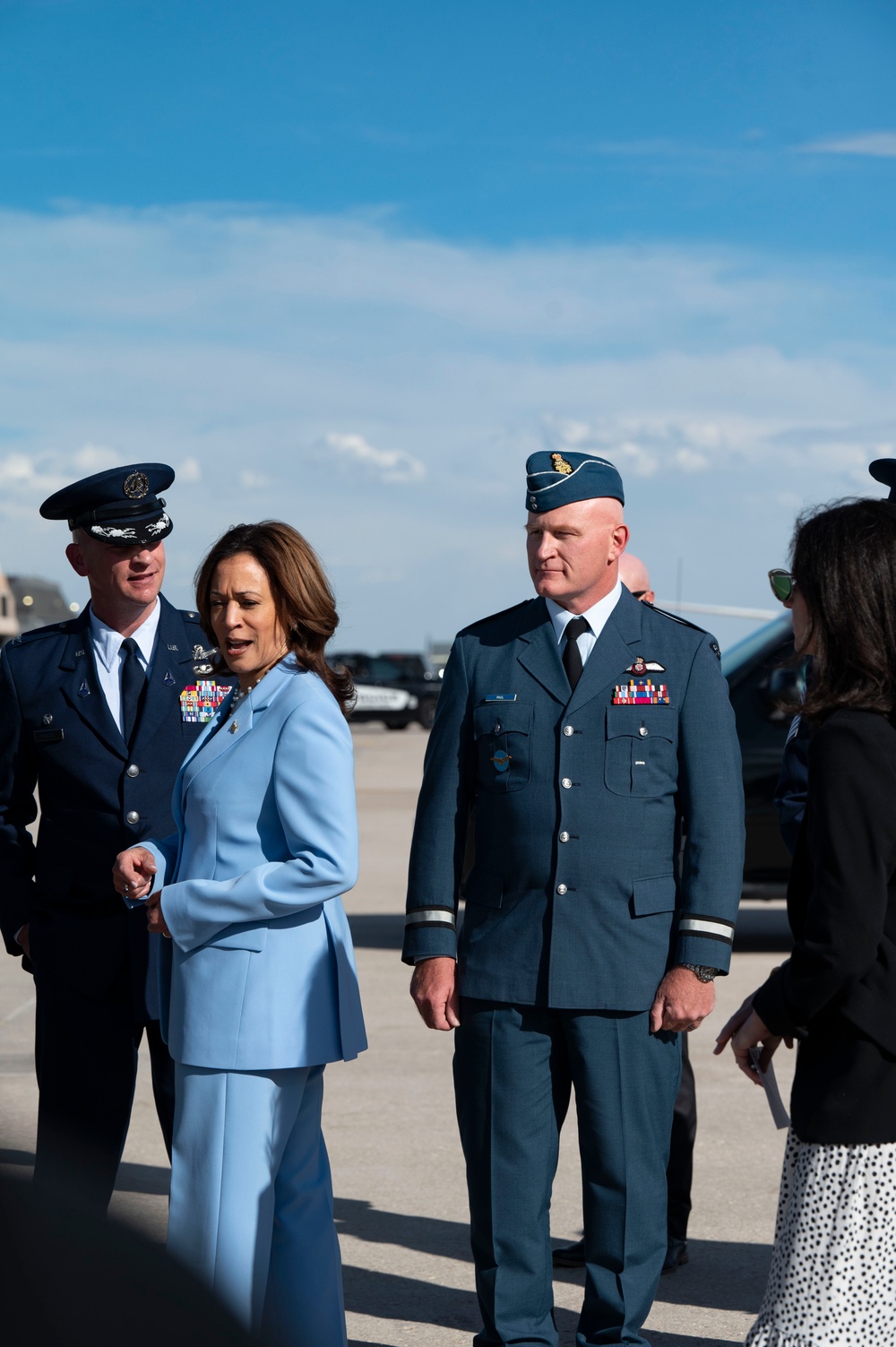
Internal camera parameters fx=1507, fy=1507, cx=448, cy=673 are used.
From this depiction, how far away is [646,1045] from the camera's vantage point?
329 centimetres

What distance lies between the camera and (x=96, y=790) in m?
3.68

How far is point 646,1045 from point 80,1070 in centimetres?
139

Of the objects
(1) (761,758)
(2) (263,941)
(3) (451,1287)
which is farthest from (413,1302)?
(1) (761,758)

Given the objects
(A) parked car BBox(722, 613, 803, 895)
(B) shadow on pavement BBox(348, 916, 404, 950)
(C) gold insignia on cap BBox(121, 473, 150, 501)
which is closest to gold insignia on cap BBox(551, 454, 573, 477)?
(C) gold insignia on cap BBox(121, 473, 150, 501)

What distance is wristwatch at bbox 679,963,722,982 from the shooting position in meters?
3.23

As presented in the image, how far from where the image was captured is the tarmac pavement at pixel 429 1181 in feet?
12.9

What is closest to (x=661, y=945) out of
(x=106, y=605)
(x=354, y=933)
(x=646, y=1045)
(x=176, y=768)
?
(x=646, y=1045)

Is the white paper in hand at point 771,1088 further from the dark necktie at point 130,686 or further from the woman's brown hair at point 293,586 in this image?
the dark necktie at point 130,686

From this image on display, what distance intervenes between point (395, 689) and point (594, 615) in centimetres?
3761

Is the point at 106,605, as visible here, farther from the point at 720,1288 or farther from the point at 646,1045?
the point at 720,1288

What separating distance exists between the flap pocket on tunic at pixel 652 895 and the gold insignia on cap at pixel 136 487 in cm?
156

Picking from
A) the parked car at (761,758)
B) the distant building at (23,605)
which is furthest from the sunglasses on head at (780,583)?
the distant building at (23,605)

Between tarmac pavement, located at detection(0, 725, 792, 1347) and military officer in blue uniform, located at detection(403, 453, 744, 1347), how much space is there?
66cm

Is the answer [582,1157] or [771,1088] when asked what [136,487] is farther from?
[771,1088]
